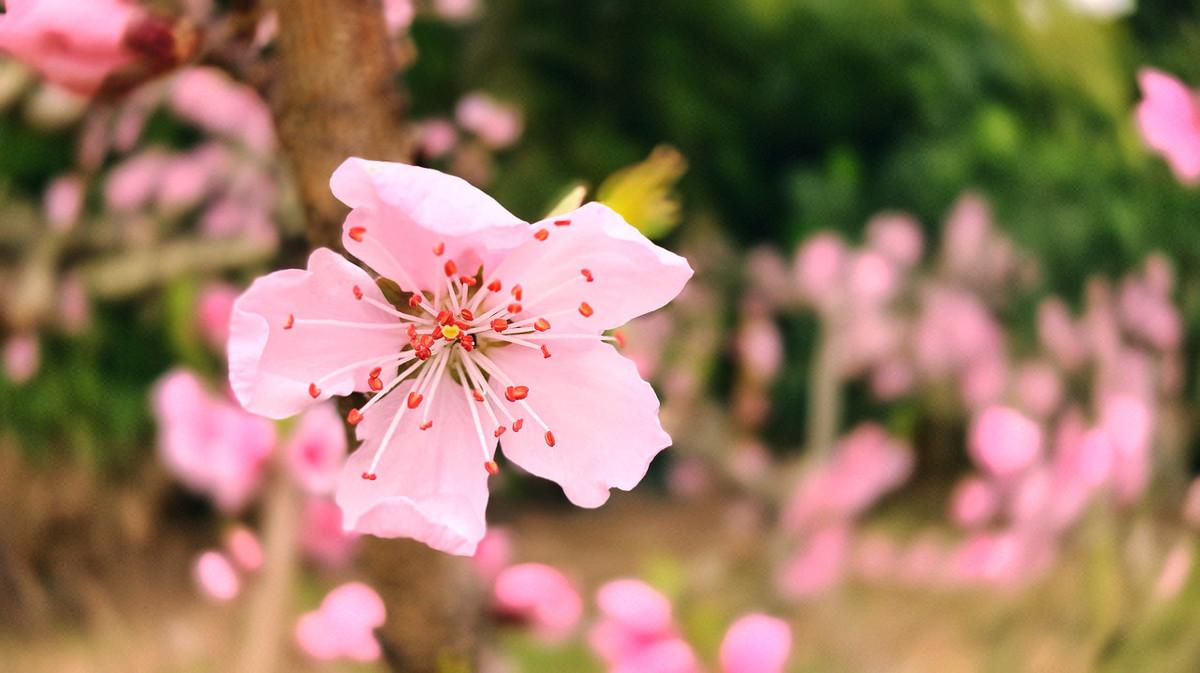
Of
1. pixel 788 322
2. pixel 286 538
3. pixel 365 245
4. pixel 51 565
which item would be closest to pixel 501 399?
pixel 365 245

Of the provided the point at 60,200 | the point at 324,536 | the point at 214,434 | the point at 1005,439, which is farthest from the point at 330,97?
the point at 60,200

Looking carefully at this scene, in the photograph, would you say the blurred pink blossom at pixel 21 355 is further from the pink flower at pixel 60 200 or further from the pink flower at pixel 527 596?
the pink flower at pixel 527 596

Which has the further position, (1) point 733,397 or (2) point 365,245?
(1) point 733,397

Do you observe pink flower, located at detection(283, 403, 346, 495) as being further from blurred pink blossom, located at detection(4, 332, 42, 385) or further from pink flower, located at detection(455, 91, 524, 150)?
blurred pink blossom, located at detection(4, 332, 42, 385)

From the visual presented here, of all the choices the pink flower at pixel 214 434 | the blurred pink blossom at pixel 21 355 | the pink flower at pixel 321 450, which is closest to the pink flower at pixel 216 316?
the pink flower at pixel 214 434

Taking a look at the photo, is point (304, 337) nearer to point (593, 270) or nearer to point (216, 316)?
point (593, 270)

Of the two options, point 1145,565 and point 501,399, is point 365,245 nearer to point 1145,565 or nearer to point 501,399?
point 501,399
